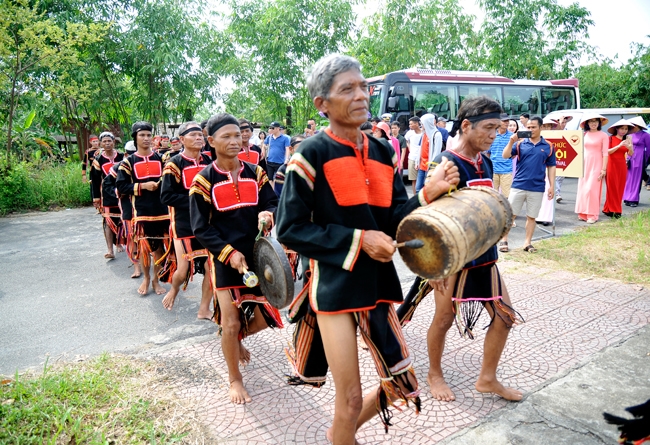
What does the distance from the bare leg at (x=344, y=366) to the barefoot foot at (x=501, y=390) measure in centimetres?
137

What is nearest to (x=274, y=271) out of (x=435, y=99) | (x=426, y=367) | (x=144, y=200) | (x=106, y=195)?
(x=426, y=367)


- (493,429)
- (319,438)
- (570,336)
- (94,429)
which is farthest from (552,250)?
(94,429)

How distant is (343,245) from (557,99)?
2130 cm

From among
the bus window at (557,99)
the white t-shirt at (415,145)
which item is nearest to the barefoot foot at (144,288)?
the white t-shirt at (415,145)

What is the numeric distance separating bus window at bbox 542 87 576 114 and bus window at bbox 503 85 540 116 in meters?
0.60

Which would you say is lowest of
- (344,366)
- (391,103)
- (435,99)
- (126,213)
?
(344,366)

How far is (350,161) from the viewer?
2289mm

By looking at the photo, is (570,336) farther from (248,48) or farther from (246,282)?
(248,48)

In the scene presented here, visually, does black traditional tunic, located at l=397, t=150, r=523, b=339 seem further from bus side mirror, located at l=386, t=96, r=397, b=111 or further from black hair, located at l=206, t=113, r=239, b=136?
bus side mirror, located at l=386, t=96, r=397, b=111

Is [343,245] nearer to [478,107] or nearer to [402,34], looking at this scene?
[478,107]

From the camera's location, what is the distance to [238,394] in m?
3.38

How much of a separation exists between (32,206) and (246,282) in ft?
39.0

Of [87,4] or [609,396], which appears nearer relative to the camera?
[609,396]

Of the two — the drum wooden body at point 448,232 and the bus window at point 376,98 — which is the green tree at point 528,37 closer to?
the bus window at point 376,98
